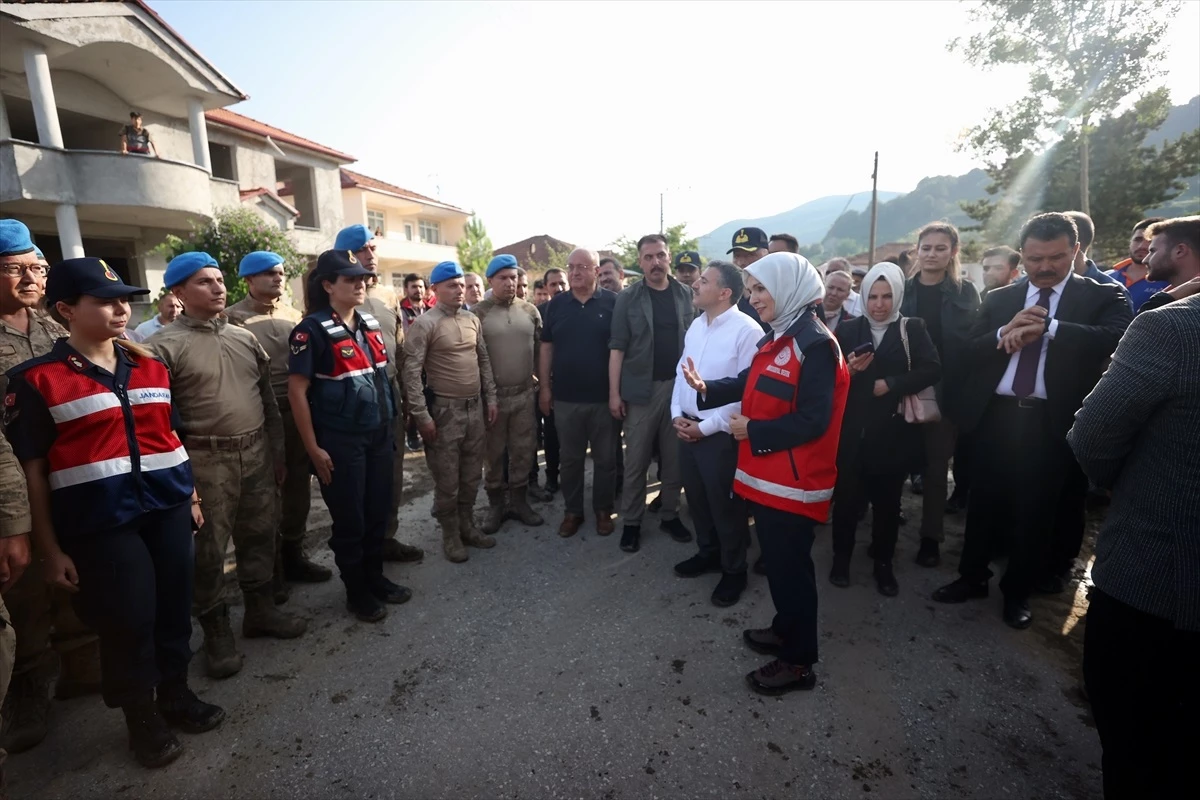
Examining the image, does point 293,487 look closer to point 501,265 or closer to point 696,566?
point 501,265

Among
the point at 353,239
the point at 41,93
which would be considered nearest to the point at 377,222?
the point at 41,93

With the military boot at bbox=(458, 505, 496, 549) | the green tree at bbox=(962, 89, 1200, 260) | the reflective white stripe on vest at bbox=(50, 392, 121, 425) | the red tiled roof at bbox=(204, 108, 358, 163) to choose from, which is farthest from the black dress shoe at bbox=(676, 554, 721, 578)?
the green tree at bbox=(962, 89, 1200, 260)

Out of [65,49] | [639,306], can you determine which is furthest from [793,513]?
[65,49]

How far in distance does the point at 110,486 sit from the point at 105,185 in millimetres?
13628

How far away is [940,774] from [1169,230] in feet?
7.80

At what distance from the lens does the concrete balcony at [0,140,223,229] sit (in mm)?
10898

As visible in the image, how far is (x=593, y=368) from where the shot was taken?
4.70 metres

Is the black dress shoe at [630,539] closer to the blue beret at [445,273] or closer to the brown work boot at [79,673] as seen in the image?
the blue beret at [445,273]

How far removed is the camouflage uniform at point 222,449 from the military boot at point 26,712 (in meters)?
0.65

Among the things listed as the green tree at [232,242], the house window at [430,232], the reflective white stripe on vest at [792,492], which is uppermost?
the house window at [430,232]

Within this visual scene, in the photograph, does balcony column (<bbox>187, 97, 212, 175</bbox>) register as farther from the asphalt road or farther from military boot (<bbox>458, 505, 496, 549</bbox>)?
the asphalt road

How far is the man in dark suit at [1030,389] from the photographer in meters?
3.08

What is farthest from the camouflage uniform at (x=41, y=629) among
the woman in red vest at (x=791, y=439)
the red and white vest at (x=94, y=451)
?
the woman in red vest at (x=791, y=439)

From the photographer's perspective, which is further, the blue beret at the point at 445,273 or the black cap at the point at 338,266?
the blue beret at the point at 445,273
